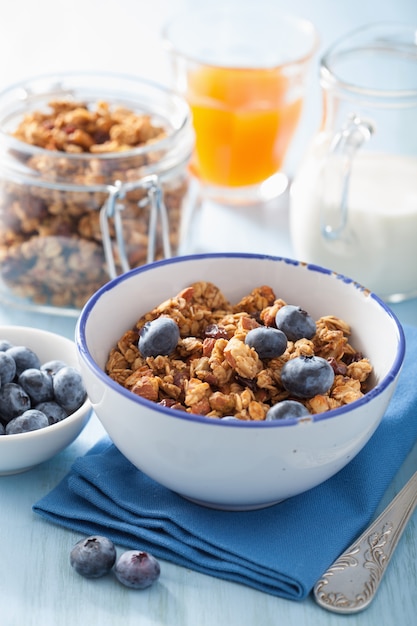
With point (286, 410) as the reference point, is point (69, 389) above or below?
below

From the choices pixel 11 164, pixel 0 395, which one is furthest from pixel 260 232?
pixel 0 395

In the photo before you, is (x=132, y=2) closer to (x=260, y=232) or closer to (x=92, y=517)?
(x=260, y=232)

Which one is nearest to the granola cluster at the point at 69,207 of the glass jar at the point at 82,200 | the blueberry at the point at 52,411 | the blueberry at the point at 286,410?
the glass jar at the point at 82,200

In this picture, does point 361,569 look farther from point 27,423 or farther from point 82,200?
point 82,200

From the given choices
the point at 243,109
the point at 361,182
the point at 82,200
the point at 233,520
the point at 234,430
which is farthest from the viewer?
the point at 243,109

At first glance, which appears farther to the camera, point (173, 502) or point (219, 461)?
point (173, 502)

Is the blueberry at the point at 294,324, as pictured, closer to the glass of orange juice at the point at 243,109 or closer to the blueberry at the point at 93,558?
the blueberry at the point at 93,558

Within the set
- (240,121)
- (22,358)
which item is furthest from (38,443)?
(240,121)
